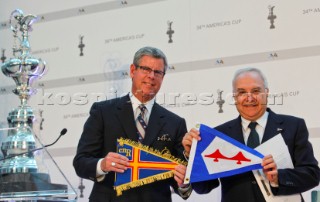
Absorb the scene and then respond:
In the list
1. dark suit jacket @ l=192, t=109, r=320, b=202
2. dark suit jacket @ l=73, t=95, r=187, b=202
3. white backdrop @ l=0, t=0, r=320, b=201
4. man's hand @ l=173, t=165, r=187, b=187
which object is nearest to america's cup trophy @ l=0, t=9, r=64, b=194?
dark suit jacket @ l=73, t=95, r=187, b=202

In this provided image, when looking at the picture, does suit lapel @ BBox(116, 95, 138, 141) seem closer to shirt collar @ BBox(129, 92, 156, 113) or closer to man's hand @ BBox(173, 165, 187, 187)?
shirt collar @ BBox(129, 92, 156, 113)

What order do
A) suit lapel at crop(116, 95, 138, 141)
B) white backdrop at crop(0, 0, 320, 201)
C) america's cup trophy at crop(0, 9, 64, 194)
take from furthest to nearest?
1. white backdrop at crop(0, 0, 320, 201)
2. america's cup trophy at crop(0, 9, 64, 194)
3. suit lapel at crop(116, 95, 138, 141)

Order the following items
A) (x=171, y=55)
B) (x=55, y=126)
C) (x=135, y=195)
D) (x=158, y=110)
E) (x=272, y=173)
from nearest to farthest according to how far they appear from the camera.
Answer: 1. (x=272, y=173)
2. (x=135, y=195)
3. (x=158, y=110)
4. (x=171, y=55)
5. (x=55, y=126)

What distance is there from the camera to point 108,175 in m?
2.92

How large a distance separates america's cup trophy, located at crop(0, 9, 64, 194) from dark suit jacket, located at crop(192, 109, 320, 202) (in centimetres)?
88

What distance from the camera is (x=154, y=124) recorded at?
2.99m

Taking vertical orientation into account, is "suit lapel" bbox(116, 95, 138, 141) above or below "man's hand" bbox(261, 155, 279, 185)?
above

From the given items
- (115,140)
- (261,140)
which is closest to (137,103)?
(115,140)

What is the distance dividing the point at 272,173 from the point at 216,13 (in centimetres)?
169

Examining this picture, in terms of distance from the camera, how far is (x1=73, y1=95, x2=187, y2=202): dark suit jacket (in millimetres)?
2867

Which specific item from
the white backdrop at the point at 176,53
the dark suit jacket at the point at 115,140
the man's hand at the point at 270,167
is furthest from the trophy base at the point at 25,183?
the white backdrop at the point at 176,53

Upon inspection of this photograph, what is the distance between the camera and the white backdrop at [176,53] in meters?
3.71

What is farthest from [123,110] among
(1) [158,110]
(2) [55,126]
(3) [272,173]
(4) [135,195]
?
(2) [55,126]

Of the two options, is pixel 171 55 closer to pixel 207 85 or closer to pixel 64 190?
pixel 207 85
